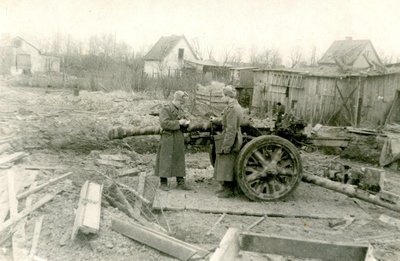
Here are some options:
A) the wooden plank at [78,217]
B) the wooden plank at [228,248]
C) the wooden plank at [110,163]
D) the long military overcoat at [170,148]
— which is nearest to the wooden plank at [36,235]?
the wooden plank at [78,217]

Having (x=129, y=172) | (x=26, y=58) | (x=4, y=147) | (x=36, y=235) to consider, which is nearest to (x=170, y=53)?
(x=26, y=58)

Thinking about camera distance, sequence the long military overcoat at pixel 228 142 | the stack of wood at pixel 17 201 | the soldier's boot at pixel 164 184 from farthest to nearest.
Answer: the soldier's boot at pixel 164 184
the long military overcoat at pixel 228 142
the stack of wood at pixel 17 201

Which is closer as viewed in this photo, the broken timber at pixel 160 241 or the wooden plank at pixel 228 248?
the wooden plank at pixel 228 248

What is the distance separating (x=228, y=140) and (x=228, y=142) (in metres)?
0.04

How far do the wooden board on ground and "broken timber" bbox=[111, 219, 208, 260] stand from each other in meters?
1.68

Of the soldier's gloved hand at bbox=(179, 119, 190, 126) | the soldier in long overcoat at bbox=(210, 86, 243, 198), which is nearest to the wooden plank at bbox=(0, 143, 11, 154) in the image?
the soldier's gloved hand at bbox=(179, 119, 190, 126)

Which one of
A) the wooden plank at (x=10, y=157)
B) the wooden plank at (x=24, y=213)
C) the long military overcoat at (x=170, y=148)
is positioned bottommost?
the wooden plank at (x=24, y=213)

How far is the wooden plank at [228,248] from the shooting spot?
2.94 meters

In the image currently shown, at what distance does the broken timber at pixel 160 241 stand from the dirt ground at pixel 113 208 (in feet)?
0.25

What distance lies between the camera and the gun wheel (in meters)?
7.73

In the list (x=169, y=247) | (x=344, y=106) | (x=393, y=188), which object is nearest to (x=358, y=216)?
(x=393, y=188)

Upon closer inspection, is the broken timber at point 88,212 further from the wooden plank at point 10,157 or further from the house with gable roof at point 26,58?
the house with gable roof at point 26,58

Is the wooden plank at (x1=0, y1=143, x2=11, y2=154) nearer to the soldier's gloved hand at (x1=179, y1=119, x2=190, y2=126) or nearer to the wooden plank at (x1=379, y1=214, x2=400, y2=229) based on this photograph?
the soldier's gloved hand at (x1=179, y1=119, x2=190, y2=126)

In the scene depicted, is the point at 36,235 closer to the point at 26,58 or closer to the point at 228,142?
the point at 228,142
